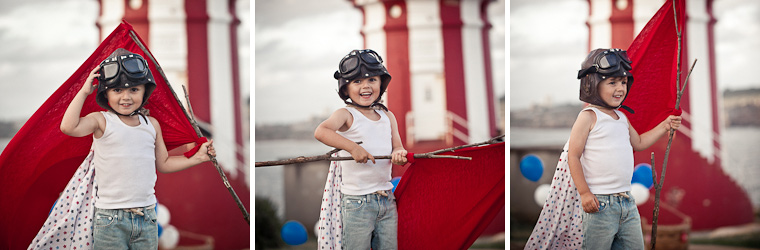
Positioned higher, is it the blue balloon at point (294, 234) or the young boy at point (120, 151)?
the young boy at point (120, 151)

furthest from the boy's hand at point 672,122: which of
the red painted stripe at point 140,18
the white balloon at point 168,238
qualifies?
the red painted stripe at point 140,18

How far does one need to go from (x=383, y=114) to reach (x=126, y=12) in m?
1.46

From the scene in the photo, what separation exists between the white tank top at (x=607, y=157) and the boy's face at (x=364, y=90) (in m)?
0.79

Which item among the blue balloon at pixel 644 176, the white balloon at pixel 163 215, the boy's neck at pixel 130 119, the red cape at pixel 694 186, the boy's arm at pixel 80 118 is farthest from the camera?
the red cape at pixel 694 186

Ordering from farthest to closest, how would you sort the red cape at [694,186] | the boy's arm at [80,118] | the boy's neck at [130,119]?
the red cape at [694,186] → the boy's neck at [130,119] → the boy's arm at [80,118]

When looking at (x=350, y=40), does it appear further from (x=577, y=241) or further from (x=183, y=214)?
(x=577, y=241)

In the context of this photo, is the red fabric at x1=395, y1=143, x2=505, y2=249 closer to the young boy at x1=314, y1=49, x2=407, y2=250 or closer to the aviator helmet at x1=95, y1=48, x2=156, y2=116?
the young boy at x1=314, y1=49, x2=407, y2=250

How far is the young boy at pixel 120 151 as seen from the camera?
7.94 ft

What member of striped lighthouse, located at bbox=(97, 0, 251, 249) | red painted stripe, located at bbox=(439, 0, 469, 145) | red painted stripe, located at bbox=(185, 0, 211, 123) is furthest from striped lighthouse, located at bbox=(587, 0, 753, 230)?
red painted stripe, located at bbox=(185, 0, 211, 123)

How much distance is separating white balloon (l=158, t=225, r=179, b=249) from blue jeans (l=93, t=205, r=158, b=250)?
3.04 feet

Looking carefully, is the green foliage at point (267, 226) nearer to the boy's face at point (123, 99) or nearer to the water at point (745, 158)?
the boy's face at point (123, 99)

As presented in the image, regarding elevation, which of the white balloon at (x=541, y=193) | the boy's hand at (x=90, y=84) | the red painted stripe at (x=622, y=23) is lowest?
Answer: the white balloon at (x=541, y=193)

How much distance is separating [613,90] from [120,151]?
1.72 metres

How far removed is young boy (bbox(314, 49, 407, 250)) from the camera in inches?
101
